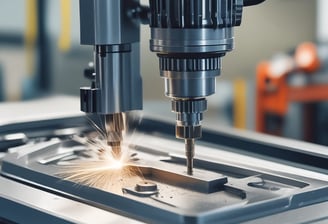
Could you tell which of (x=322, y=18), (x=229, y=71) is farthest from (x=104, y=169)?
(x=322, y=18)

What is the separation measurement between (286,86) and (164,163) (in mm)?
1757

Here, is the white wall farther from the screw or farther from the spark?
the screw

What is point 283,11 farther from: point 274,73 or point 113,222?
point 113,222

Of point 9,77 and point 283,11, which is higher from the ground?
point 283,11

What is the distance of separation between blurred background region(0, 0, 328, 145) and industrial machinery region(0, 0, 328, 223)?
1524 millimetres

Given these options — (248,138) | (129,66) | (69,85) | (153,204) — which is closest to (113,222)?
(153,204)

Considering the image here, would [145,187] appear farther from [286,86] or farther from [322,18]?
[322,18]

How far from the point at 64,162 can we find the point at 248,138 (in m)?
0.25

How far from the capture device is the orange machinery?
265cm

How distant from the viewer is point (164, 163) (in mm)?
933

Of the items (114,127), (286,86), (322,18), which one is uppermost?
(322,18)

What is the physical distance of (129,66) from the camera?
3.00 ft

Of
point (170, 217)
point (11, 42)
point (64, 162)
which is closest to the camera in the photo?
point (170, 217)

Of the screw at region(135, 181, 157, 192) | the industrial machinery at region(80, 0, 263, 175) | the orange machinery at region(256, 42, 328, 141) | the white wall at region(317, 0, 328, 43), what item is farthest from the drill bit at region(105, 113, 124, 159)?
the white wall at region(317, 0, 328, 43)
